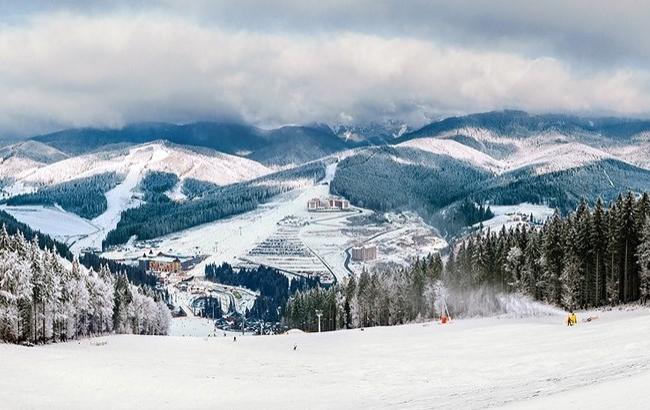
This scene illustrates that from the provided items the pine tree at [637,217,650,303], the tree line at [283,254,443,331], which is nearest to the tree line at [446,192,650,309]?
the pine tree at [637,217,650,303]

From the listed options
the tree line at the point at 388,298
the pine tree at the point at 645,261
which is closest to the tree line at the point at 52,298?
the tree line at the point at 388,298

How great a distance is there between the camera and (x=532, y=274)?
98625 mm

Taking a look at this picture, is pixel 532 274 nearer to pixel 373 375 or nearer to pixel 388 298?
pixel 388 298

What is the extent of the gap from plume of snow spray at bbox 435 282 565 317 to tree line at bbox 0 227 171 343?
6203 cm

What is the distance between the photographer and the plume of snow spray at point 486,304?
92250mm

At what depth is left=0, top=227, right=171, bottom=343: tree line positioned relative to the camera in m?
69.9

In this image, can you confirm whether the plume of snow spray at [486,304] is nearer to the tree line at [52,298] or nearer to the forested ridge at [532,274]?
the forested ridge at [532,274]

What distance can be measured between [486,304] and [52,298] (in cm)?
7340

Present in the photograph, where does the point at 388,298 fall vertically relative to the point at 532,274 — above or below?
below

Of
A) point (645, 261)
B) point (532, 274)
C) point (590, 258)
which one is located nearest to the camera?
point (645, 261)

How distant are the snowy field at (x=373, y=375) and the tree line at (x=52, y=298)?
43.1 ft

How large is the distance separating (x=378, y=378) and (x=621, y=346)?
15.8 metres

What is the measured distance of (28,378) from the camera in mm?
45000

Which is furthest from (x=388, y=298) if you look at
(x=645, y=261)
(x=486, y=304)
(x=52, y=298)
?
(x=52, y=298)
